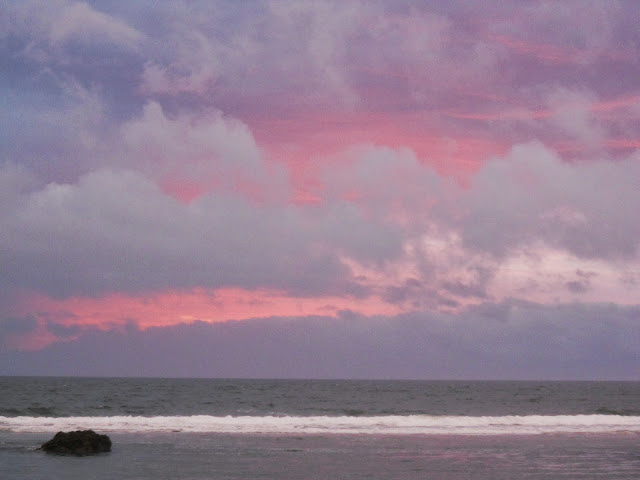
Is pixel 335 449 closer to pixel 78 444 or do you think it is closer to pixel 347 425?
pixel 78 444

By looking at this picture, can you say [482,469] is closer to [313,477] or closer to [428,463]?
A: [428,463]

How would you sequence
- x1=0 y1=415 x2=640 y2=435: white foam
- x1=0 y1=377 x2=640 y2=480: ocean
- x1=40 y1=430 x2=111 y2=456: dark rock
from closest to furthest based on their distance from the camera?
x1=0 y1=377 x2=640 y2=480: ocean
x1=40 y1=430 x2=111 y2=456: dark rock
x1=0 y1=415 x2=640 y2=435: white foam

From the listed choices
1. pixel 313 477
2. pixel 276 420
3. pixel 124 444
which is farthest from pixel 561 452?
pixel 276 420

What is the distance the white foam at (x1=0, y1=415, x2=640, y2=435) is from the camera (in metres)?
37.3

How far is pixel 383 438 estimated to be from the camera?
1300 inches

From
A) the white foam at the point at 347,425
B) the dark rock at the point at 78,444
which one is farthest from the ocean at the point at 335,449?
the dark rock at the point at 78,444

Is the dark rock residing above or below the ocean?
above

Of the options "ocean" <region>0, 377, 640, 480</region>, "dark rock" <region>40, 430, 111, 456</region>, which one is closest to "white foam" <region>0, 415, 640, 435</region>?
"ocean" <region>0, 377, 640, 480</region>

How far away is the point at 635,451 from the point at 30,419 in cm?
3581

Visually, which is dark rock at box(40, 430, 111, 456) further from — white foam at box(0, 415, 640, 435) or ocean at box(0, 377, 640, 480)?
white foam at box(0, 415, 640, 435)

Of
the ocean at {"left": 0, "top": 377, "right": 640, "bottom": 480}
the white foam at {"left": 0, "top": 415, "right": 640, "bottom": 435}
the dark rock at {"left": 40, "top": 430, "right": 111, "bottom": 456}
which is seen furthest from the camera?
the white foam at {"left": 0, "top": 415, "right": 640, "bottom": 435}

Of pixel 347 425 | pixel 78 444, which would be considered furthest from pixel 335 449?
pixel 347 425

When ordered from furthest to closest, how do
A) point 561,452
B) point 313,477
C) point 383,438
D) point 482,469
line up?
point 383,438 → point 561,452 → point 482,469 → point 313,477

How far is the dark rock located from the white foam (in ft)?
32.7
